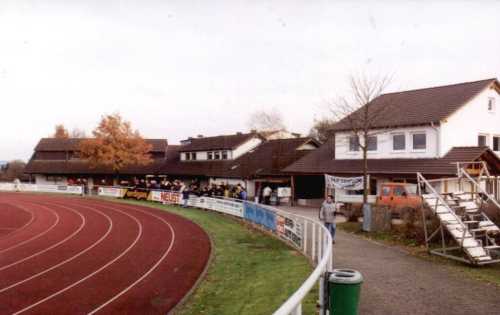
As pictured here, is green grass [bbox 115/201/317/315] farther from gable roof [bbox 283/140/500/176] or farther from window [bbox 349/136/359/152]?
window [bbox 349/136/359/152]

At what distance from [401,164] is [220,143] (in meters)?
25.7

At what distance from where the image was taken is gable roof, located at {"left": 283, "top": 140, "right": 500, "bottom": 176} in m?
27.0

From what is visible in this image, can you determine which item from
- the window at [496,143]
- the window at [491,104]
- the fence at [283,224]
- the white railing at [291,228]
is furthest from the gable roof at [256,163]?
the window at [491,104]

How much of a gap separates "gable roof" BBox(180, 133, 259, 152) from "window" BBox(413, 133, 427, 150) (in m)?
22.8

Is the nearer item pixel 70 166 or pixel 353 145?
pixel 353 145

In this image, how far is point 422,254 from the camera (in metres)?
14.1

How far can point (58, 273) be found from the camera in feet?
49.7

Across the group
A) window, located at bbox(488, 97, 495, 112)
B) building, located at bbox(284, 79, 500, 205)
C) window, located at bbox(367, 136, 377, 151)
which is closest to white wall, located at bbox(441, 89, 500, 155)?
building, located at bbox(284, 79, 500, 205)

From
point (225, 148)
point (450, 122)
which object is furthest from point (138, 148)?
point (450, 122)

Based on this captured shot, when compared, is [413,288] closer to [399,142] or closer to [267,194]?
[399,142]

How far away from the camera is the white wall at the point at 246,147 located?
49.9 metres

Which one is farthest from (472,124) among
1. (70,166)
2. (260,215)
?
(70,166)

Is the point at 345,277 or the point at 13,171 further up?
the point at 13,171

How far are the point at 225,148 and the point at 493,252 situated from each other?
1495 inches
